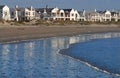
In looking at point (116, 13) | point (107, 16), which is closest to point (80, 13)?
point (107, 16)

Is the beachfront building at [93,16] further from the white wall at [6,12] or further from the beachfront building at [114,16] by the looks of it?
the white wall at [6,12]

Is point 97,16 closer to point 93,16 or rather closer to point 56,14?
point 93,16

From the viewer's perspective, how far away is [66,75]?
14359 millimetres

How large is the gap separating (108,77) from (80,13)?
105126mm

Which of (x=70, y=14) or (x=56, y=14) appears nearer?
(x=56, y=14)

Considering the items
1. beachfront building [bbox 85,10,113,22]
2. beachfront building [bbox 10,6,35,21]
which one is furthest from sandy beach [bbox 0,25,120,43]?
beachfront building [bbox 85,10,113,22]

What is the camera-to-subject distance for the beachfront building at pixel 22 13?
309ft

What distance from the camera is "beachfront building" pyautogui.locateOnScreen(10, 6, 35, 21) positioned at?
9431 cm

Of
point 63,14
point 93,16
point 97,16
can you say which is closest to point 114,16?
point 97,16

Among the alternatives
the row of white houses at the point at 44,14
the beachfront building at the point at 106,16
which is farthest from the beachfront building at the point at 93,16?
the beachfront building at the point at 106,16

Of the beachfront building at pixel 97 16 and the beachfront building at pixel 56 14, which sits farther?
the beachfront building at pixel 97 16

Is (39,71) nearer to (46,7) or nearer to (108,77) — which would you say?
(108,77)

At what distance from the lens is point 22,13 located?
315ft

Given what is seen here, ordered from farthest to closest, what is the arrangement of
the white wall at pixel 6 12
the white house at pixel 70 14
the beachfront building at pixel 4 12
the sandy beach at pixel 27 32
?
the white house at pixel 70 14, the white wall at pixel 6 12, the beachfront building at pixel 4 12, the sandy beach at pixel 27 32
